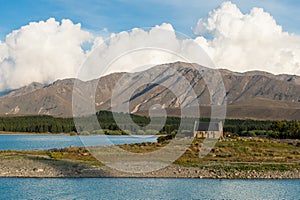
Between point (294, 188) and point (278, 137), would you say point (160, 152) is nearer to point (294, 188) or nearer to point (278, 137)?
point (294, 188)

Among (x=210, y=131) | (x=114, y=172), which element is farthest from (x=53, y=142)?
(x=114, y=172)

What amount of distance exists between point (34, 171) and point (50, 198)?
50.0ft

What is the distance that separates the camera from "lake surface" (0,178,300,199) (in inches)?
1813

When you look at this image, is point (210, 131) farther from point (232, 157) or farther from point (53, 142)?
point (53, 142)

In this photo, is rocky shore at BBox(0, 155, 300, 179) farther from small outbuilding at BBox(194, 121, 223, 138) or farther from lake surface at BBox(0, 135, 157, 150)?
small outbuilding at BBox(194, 121, 223, 138)

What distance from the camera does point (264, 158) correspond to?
243 ft

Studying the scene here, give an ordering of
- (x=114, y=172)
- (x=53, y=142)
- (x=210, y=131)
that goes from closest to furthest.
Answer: (x=114, y=172) < (x=210, y=131) < (x=53, y=142)

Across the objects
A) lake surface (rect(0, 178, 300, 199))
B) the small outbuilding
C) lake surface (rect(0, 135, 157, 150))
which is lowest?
lake surface (rect(0, 178, 300, 199))

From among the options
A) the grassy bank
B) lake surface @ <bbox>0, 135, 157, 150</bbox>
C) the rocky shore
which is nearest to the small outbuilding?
lake surface @ <bbox>0, 135, 157, 150</bbox>

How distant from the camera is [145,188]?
49.8m

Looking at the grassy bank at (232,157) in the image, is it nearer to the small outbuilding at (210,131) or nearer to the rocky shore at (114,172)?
the rocky shore at (114,172)

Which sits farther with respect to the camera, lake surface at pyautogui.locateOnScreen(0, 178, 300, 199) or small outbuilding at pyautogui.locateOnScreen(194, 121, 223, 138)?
small outbuilding at pyautogui.locateOnScreen(194, 121, 223, 138)

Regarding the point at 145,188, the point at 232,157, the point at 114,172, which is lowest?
the point at 145,188

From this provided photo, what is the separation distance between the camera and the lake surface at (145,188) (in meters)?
46.1
